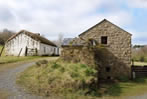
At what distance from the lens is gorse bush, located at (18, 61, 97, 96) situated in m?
9.66

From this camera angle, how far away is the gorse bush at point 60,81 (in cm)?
966

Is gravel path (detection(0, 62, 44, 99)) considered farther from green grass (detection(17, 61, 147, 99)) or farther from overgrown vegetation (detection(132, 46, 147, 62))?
overgrown vegetation (detection(132, 46, 147, 62))

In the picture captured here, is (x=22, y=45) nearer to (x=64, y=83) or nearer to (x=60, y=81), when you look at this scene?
(x=60, y=81)

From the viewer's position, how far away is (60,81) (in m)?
10.3

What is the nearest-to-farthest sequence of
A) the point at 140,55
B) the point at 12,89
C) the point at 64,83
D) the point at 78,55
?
the point at 12,89
the point at 64,83
the point at 78,55
the point at 140,55

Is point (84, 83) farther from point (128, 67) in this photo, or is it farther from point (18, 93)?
point (128, 67)

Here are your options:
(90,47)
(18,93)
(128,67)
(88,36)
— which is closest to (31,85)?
(18,93)

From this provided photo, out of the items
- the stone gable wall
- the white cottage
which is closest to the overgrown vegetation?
the white cottage

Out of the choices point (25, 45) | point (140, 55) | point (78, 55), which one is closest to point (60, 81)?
point (78, 55)

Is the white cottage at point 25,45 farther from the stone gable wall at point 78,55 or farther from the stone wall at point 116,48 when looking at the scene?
the stone wall at point 116,48

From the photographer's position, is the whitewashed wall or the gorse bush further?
the whitewashed wall

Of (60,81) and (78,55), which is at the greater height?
(78,55)

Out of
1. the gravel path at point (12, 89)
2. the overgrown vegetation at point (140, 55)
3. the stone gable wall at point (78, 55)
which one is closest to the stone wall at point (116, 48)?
the stone gable wall at point (78, 55)

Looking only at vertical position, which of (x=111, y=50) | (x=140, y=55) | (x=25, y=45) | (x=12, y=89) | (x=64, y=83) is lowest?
(x=12, y=89)
